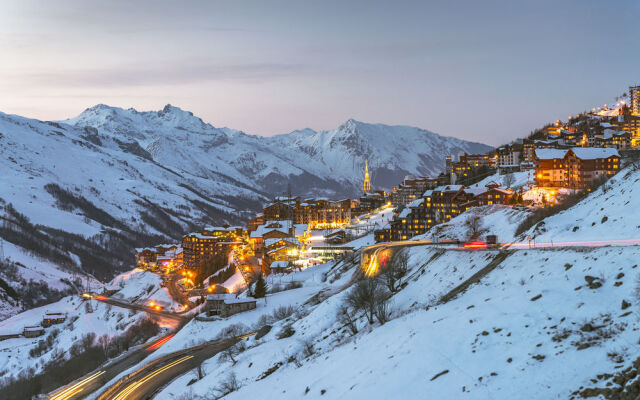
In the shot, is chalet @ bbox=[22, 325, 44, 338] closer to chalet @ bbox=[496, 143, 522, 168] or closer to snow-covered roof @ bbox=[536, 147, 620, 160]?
snow-covered roof @ bbox=[536, 147, 620, 160]

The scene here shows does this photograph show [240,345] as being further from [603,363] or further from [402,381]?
[603,363]

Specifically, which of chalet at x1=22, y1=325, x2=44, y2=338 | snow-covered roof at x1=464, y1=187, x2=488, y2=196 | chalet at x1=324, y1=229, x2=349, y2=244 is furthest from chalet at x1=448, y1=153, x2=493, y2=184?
chalet at x1=22, y1=325, x2=44, y2=338

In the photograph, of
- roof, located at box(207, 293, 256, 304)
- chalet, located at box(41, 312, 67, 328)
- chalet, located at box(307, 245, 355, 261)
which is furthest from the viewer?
chalet, located at box(41, 312, 67, 328)

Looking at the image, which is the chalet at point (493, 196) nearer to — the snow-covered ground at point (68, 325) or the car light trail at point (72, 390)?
the snow-covered ground at point (68, 325)

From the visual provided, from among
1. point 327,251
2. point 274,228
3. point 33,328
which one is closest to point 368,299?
point 327,251

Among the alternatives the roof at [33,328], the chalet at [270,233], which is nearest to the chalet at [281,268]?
the chalet at [270,233]

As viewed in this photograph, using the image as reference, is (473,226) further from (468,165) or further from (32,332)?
(32,332)
